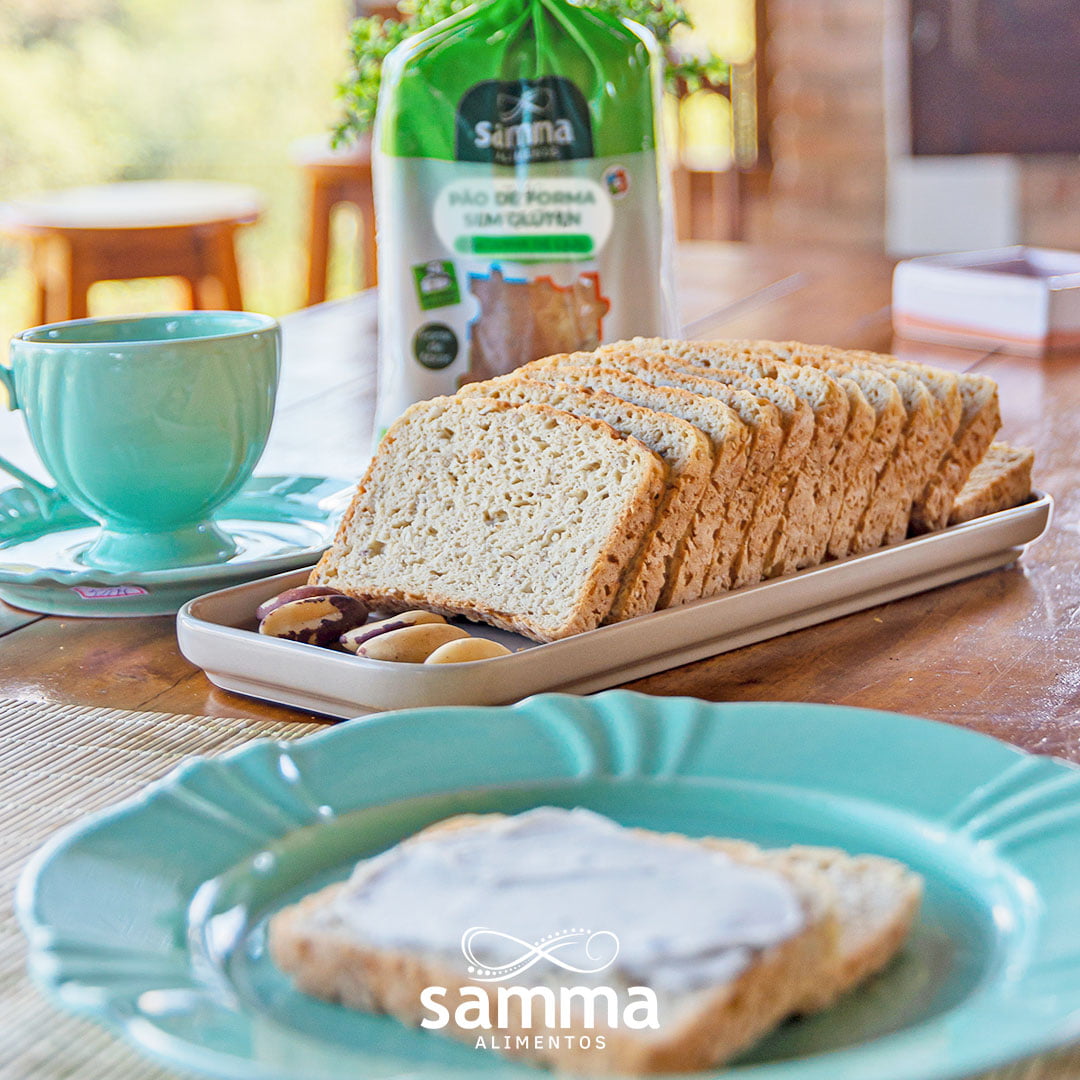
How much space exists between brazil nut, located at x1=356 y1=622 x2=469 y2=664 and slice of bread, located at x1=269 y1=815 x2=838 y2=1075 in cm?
29

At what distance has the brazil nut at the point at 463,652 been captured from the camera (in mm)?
745

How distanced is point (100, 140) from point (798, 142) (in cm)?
456

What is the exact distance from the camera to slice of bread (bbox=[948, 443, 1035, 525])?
3.36 ft

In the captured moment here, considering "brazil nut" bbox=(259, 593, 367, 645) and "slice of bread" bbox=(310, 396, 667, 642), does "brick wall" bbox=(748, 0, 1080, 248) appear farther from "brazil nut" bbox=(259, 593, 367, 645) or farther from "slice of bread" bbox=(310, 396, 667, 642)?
"brazil nut" bbox=(259, 593, 367, 645)

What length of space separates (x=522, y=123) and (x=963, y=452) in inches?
17.4

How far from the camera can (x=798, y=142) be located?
502 centimetres

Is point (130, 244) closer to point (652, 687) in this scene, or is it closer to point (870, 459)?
point (870, 459)

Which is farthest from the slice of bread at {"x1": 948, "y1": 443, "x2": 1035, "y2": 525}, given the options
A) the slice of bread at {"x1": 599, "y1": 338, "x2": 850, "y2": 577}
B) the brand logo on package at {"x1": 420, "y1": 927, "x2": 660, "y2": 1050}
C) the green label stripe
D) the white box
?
the white box

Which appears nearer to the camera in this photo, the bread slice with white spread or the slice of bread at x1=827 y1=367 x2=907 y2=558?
the bread slice with white spread

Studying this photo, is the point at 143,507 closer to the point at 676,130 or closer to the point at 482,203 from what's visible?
the point at 482,203

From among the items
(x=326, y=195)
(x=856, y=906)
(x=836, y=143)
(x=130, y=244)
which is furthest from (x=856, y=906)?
(x=836, y=143)

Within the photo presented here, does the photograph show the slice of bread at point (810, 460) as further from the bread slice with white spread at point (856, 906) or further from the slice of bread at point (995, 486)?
the bread slice with white spread at point (856, 906)

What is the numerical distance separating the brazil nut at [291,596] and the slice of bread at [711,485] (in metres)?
0.20

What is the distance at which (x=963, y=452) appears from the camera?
1.03 m
